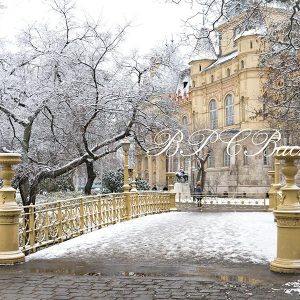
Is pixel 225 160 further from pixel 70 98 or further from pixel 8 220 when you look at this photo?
pixel 8 220

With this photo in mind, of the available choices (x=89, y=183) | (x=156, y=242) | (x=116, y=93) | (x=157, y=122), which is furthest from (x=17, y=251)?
(x=89, y=183)

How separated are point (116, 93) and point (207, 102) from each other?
134 ft

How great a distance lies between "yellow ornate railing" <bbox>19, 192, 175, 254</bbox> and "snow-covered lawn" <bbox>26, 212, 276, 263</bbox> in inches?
11.9

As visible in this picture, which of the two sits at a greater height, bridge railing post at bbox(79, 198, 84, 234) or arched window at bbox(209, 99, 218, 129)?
arched window at bbox(209, 99, 218, 129)

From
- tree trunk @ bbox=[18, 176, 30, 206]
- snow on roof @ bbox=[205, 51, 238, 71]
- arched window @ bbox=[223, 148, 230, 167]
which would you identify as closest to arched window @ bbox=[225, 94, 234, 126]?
arched window @ bbox=[223, 148, 230, 167]

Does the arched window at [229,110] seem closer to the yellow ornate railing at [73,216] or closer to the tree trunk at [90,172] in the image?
the tree trunk at [90,172]

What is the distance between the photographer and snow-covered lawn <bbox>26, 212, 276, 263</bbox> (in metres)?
9.60

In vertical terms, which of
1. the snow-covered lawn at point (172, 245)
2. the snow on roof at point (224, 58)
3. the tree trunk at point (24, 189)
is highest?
the snow on roof at point (224, 58)

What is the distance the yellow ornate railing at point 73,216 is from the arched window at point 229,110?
111 feet

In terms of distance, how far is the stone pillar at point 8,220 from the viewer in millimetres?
8898

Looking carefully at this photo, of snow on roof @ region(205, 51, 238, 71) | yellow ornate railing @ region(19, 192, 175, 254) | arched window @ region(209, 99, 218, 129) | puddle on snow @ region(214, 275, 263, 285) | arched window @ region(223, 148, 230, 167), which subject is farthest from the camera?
arched window @ region(209, 99, 218, 129)

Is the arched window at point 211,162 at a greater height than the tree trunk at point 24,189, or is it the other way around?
the arched window at point 211,162

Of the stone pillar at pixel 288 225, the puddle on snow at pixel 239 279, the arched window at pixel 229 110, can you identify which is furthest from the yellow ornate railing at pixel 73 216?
the arched window at pixel 229 110

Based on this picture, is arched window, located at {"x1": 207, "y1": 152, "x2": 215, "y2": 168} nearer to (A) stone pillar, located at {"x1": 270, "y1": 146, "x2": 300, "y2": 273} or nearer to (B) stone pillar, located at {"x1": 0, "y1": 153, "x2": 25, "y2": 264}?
(B) stone pillar, located at {"x1": 0, "y1": 153, "x2": 25, "y2": 264}
